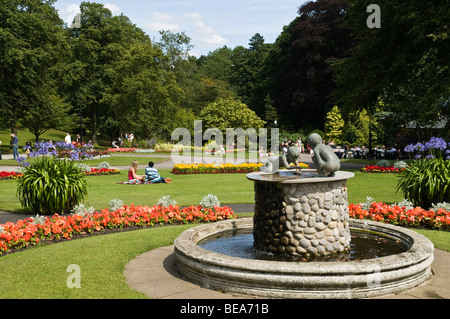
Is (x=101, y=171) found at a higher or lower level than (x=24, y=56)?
lower

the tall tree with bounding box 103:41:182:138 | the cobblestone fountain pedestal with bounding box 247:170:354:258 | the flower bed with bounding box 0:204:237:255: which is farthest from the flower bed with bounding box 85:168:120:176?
the tall tree with bounding box 103:41:182:138

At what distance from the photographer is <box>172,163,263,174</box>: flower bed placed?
2245cm

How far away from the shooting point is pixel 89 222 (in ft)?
29.5

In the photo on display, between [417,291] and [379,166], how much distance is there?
58.7ft

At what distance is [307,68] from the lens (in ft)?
163

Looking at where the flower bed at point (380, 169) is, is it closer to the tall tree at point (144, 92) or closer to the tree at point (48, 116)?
the tall tree at point (144, 92)

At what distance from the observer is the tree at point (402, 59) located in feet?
66.2

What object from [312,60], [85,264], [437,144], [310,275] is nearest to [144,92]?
[312,60]

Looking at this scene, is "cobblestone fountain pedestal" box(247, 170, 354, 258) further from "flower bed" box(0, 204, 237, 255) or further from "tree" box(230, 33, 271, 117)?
"tree" box(230, 33, 271, 117)

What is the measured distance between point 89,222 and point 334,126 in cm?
3840

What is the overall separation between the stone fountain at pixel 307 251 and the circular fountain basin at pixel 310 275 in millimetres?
11

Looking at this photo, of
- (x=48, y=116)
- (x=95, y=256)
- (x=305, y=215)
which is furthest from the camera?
(x=48, y=116)

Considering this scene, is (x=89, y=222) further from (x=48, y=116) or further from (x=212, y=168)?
(x=48, y=116)

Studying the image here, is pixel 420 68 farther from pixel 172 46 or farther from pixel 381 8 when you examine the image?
pixel 172 46
